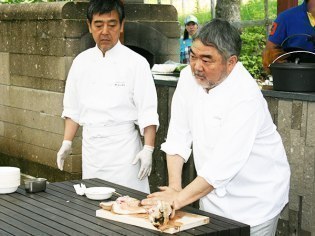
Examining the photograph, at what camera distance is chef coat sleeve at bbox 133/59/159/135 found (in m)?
4.54

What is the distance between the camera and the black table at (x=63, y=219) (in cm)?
292

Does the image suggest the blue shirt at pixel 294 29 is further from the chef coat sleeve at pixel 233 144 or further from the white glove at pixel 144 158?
the chef coat sleeve at pixel 233 144

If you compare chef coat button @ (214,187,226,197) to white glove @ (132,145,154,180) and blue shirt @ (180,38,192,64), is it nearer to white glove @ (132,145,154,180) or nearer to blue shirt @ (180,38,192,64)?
white glove @ (132,145,154,180)

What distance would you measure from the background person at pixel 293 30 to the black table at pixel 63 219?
2175mm

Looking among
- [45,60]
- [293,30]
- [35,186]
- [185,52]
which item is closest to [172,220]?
[35,186]

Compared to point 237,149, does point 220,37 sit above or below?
above

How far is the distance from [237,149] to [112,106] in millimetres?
1589

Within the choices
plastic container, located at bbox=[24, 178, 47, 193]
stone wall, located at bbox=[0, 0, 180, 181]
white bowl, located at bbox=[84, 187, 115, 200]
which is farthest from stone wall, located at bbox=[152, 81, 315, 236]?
stone wall, located at bbox=[0, 0, 180, 181]

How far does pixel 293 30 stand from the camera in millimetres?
5402

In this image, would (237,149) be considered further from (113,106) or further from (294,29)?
(294,29)

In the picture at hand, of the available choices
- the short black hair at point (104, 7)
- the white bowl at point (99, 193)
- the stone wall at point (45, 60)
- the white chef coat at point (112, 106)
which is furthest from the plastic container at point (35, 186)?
the stone wall at point (45, 60)

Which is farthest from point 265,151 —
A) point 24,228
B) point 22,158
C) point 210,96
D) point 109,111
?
point 22,158

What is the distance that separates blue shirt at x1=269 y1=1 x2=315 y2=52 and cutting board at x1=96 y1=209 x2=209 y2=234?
2.54m

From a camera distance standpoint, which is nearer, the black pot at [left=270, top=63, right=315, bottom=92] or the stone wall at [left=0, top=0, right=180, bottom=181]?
the black pot at [left=270, top=63, right=315, bottom=92]
